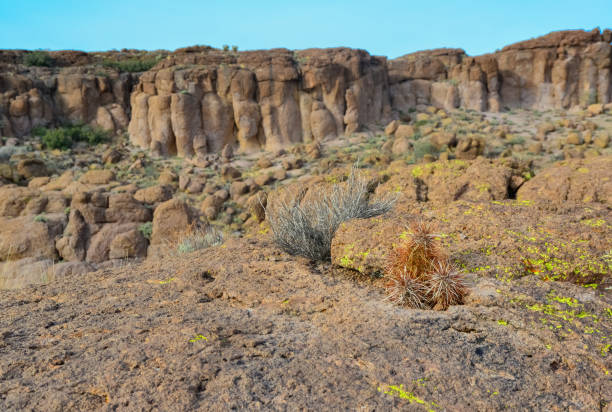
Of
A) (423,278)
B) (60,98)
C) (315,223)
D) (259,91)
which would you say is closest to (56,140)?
(60,98)

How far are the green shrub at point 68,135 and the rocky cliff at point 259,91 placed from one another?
0.82 meters

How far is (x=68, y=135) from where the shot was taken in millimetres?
25609

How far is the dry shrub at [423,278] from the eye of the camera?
8.07 feet

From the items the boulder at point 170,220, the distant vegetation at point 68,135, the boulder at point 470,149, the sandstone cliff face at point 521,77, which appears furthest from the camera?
the sandstone cliff face at point 521,77

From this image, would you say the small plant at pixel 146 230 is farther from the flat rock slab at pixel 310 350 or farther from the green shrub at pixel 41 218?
the flat rock slab at pixel 310 350

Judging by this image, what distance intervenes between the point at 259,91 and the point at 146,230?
17.1 meters

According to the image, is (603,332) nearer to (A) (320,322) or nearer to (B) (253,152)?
(A) (320,322)

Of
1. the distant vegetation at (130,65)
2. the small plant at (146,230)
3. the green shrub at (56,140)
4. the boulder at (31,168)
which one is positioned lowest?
the small plant at (146,230)

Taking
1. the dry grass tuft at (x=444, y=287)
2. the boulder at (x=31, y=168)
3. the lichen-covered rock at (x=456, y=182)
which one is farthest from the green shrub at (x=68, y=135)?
the dry grass tuft at (x=444, y=287)

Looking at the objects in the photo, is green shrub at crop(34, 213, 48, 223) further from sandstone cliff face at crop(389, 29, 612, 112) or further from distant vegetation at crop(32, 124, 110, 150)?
sandstone cliff face at crop(389, 29, 612, 112)

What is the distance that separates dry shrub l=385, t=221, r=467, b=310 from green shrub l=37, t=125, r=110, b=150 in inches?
1070

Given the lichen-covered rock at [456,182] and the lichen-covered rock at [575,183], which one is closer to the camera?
the lichen-covered rock at [575,183]

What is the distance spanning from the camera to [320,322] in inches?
93.6

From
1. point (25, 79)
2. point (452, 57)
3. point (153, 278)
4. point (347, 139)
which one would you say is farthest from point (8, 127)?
point (452, 57)
